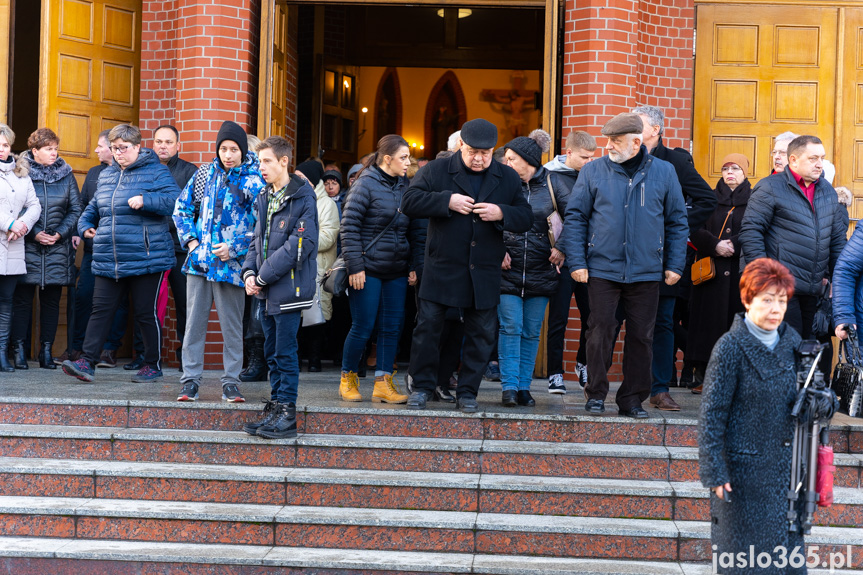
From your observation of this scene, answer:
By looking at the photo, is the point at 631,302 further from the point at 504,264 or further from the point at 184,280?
the point at 184,280

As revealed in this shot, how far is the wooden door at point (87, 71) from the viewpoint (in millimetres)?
8812

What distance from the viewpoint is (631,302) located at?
6.34 meters

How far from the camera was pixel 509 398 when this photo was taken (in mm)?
Answer: 6586

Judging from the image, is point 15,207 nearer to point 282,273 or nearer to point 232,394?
point 232,394

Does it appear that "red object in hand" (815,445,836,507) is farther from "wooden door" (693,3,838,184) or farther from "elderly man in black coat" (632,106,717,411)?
"wooden door" (693,3,838,184)

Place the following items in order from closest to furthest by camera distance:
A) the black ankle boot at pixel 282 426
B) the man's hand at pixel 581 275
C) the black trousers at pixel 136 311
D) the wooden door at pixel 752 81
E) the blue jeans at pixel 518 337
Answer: the black ankle boot at pixel 282 426
the man's hand at pixel 581 275
the blue jeans at pixel 518 337
the black trousers at pixel 136 311
the wooden door at pixel 752 81

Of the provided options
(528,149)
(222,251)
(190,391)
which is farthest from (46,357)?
(528,149)

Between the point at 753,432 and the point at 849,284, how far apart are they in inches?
101

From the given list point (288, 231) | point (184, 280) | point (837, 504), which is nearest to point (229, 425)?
point (288, 231)

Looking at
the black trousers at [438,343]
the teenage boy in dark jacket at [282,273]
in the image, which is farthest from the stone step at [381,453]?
the black trousers at [438,343]

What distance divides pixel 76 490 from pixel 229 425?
3.22 ft

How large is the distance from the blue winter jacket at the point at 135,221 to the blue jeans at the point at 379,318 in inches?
64.1

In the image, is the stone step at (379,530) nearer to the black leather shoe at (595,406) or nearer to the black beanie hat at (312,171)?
A: the black leather shoe at (595,406)

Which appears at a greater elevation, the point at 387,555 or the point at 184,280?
the point at 184,280
